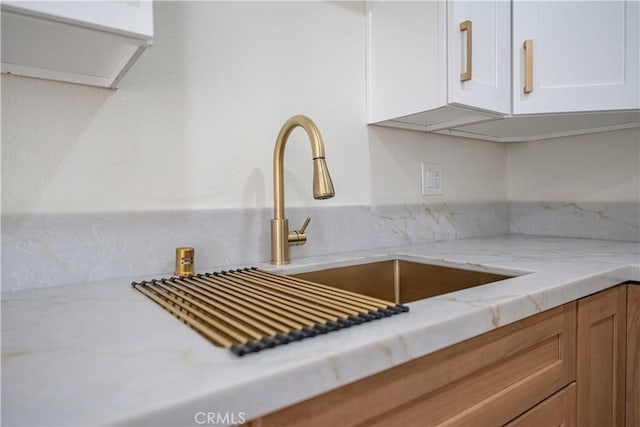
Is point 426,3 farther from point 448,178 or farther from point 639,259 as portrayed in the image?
point 639,259

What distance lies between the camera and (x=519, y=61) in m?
1.18

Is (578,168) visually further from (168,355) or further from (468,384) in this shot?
(168,355)

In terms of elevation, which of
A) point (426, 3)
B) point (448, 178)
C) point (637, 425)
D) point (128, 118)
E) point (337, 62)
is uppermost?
point (426, 3)

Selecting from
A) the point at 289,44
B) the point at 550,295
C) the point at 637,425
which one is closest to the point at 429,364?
the point at 550,295

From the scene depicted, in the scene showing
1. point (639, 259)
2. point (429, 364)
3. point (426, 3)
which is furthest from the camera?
point (426, 3)

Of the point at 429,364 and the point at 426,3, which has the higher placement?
the point at 426,3

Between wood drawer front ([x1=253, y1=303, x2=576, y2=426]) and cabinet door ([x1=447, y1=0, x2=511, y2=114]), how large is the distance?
23.6 inches

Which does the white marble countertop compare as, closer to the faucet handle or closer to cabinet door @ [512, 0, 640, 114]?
the faucet handle

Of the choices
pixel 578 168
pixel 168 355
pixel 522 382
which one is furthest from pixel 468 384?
pixel 578 168

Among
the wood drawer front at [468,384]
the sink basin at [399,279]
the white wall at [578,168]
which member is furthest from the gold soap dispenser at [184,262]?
the white wall at [578,168]

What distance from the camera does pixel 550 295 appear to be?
68cm

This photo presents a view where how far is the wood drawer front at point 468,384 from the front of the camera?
0.44 metres

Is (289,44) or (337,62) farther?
(337,62)

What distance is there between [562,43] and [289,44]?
0.82m
